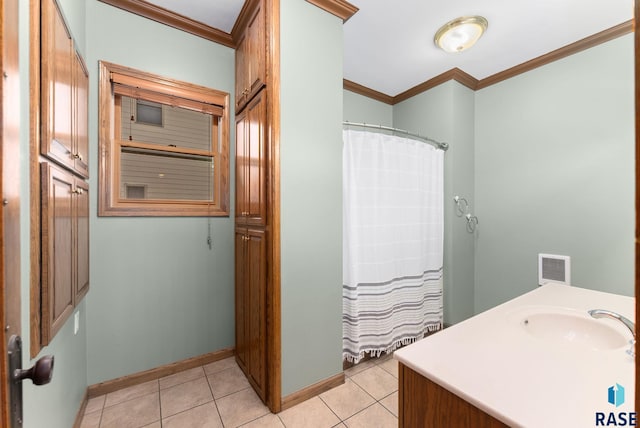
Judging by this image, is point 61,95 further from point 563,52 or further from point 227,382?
point 563,52

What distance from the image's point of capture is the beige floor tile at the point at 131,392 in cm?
171

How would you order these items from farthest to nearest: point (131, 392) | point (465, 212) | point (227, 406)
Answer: point (465, 212) → point (131, 392) → point (227, 406)

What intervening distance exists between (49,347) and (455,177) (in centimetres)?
316

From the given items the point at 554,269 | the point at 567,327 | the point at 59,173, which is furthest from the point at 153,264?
the point at 554,269

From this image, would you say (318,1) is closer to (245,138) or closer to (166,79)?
(245,138)

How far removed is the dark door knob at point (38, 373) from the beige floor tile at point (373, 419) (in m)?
1.50

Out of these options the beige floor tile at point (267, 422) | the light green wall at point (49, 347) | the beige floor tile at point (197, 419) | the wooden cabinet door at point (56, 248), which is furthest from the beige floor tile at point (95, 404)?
the beige floor tile at point (267, 422)

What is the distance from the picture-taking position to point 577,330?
1.22 metres

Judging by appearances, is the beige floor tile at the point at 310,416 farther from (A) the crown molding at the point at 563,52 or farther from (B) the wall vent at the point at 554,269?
(A) the crown molding at the point at 563,52

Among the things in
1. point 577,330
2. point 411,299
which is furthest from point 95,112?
point 577,330

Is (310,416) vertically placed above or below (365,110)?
below

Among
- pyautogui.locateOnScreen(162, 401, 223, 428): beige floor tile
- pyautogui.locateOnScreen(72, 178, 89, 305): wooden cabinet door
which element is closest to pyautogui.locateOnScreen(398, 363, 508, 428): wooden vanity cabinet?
pyautogui.locateOnScreen(162, 401, 223, 428): beige floor tile

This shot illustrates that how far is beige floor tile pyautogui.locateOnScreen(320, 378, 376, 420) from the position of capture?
164cm

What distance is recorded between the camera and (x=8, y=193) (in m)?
0.48
